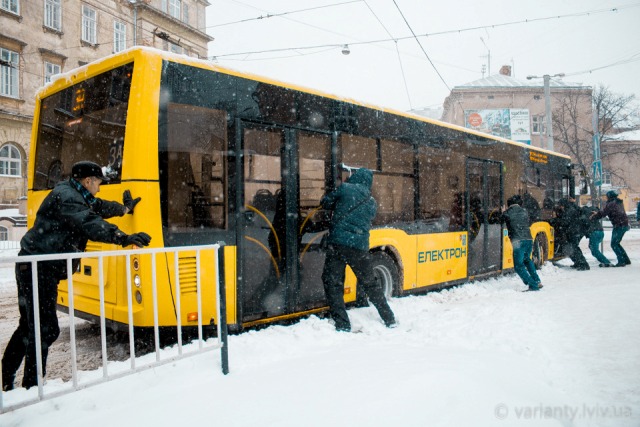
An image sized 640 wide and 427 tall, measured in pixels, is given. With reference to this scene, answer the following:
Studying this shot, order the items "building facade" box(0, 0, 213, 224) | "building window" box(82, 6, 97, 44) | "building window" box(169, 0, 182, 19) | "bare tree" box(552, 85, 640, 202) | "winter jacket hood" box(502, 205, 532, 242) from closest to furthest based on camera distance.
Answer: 1. "winter jacket hood" box(502, 205, 532, 242)
2. "building facade" box(0, 0, 213, 224)
3. "building window" box(82, 6, 97, 44)
4. "building window" box(169, 0, 182, 19)
5. "bare tree" box(552, 85, 640, 202)

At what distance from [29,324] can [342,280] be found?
3082 millimetres

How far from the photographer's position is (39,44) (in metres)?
25.1

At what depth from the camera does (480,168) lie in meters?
8.91

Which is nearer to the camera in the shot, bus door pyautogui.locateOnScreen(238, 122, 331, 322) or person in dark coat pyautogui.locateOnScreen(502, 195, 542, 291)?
bus door pyautogui.locateOnScreen(238, 122, 331, 322)

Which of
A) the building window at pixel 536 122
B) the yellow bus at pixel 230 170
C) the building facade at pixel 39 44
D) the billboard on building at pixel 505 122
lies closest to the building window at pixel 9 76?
the building facade at pixel 39 44

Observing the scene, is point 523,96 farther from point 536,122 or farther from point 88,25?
point 88,25

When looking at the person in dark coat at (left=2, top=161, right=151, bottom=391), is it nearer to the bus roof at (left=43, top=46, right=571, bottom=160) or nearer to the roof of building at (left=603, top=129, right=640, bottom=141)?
→ the bus roof at (left=43, top=46, right=571, bottom=160)

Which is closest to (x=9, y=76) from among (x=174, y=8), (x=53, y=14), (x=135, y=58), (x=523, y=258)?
(x=53, y=14)

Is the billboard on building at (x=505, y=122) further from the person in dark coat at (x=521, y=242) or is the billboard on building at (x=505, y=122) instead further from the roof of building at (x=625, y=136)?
the person in dark coat at (x=521, y=242)

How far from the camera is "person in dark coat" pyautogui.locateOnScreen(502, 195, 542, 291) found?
27.8ft

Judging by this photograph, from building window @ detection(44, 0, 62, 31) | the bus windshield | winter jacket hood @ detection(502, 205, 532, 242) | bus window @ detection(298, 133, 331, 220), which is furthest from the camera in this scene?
building window @ detection(44, 0, 62, 31)

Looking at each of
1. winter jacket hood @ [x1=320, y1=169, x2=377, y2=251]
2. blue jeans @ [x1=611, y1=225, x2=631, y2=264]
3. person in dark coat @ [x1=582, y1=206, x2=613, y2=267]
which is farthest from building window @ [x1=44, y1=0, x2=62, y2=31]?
blue jeans @ [x1=611, y1=225, x2=631, y2=264]

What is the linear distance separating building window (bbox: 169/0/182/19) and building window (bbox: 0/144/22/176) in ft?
48.4

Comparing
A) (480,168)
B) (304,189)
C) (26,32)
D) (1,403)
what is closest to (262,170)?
(304,189)
